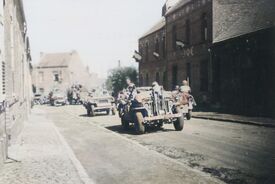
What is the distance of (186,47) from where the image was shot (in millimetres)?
29281

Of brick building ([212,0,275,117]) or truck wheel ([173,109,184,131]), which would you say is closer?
truck wheel ([173,109,184,131])

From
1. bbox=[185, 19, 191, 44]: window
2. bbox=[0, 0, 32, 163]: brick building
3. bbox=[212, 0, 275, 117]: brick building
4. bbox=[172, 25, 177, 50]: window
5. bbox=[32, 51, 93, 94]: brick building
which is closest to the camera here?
bbox=[0, 0, 32, 163]: brick building

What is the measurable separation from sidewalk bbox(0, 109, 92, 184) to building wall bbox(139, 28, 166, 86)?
84.4 ft

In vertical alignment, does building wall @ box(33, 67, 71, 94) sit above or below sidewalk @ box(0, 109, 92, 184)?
above

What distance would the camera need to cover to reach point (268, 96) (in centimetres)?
1867

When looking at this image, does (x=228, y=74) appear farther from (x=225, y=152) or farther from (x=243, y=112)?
(x=225, y=152)

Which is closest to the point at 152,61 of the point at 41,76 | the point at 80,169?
the point at 80,169

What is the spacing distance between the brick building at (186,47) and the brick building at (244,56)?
110 centimetres

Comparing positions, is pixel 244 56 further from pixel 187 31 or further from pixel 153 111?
pixel 187 31

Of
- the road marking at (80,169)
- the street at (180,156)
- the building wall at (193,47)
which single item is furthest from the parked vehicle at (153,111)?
the building wall at (193,47)

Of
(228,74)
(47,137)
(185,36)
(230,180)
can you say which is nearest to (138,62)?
(185,36)

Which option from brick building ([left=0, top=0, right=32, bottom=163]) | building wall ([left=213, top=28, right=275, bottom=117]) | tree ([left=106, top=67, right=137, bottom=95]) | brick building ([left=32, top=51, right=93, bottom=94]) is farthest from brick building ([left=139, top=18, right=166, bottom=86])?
brick building ([left=32, top=51, right=93, bottom=94])

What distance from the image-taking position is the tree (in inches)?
1950

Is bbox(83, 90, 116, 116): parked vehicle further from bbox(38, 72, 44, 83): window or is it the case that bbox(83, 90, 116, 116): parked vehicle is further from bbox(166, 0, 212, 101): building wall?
bbox(38, 72, 44, 83): window
